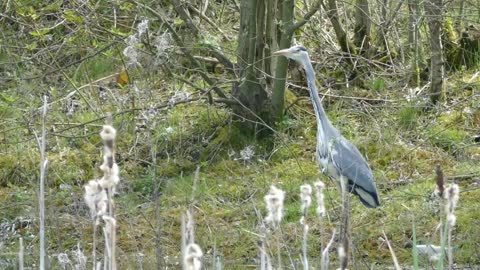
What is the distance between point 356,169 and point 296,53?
132 centimetres

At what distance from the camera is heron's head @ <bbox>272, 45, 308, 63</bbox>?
764cm

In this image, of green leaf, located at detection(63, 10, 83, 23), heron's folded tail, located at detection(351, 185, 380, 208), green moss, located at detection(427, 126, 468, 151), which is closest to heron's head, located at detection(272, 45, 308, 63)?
heron's folded tail, located at detection(351, 185, 380, 208)

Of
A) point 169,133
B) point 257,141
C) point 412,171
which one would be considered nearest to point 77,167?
point 169,133

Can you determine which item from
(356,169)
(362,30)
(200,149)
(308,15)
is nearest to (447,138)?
(308,15)

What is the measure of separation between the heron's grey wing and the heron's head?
887mm

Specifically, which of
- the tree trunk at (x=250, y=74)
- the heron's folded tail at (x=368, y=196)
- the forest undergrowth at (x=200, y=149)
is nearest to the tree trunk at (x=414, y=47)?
the forest undergrowth at (x=200, y=149)

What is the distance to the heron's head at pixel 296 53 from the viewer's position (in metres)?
7.64

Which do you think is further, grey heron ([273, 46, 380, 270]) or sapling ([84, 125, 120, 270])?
grey heron ([273, 46, 380, 270])

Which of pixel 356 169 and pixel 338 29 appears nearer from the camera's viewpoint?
pixel 356 169

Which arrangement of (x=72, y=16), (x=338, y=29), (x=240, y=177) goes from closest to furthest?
1. (x=72, y=16)
2. (x=240, y=177)
3. (x=338, y=29)

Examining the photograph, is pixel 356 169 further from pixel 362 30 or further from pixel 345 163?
pixel 362 30

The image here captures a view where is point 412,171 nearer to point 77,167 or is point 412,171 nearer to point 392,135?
point 392,135

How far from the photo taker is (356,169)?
6.74 m

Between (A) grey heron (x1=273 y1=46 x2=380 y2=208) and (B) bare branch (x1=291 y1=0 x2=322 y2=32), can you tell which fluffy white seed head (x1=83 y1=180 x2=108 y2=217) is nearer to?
(A) grey heron (x1=273 y1=46 x2=380 y2=208)
